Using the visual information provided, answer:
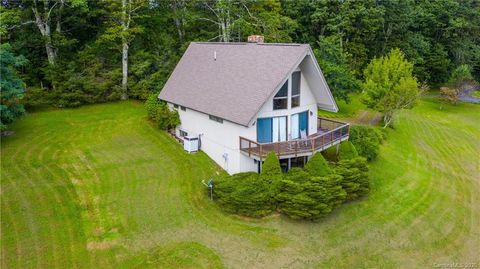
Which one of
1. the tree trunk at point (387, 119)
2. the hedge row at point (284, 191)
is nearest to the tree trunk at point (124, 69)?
the hedge row at point (284, 191)

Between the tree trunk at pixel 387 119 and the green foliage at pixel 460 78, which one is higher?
the green foliage at pixel 460 78

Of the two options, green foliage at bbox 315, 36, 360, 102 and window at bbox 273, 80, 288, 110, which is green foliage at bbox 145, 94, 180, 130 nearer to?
window at bbox 273, 80, 288, 110

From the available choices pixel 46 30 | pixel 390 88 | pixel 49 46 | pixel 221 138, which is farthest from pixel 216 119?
pixel 46 30

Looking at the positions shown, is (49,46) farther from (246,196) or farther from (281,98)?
(246,196)

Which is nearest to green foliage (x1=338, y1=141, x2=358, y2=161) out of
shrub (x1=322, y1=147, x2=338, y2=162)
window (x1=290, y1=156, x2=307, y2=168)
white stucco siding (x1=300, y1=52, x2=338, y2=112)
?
shrub (x1=322, y1=147, x2=338, y2=162)

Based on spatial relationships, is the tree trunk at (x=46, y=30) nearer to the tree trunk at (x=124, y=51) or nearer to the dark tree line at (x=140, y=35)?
the dark tree line at (x=140, y=35)

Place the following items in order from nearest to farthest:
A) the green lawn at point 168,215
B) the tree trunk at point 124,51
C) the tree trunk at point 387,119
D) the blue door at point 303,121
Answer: the green lawn at point 168,215 → the blue door at point 303,121 → the tree trunk at point 124,51 → the tree trunk at point 387,119
